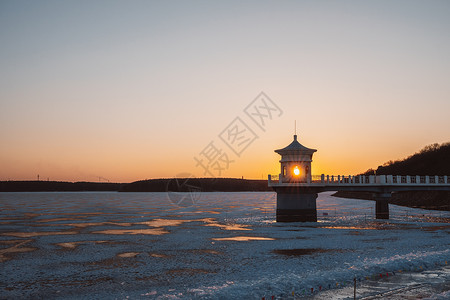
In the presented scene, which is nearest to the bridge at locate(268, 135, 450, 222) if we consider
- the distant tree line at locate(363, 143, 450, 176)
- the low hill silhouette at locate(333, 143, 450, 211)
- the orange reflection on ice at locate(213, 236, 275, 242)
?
the orange reflection on ice at locate(213, 236, 275, 242)

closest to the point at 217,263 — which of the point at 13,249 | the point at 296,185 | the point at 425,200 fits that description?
the point at 13,249

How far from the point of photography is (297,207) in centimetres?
5112

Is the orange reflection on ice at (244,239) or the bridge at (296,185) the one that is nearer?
the orange reflection on ice at (244,239)

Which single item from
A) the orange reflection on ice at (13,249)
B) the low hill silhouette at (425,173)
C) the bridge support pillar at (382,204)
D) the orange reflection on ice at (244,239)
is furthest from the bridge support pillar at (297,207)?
the low hill silhouette at (425,173)

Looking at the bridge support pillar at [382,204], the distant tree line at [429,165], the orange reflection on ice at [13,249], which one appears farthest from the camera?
the distant tree line at [429,165]

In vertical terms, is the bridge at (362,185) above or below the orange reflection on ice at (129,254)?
above

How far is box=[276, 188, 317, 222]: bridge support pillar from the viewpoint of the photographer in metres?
50.9

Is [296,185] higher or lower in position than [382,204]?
higher

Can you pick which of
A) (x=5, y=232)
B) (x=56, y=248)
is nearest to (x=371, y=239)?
(x=56, y=248)

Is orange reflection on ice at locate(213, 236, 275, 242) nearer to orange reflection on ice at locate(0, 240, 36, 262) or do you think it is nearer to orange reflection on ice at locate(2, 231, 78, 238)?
orange reflection on ice at locate(0, 240, 36, 262)

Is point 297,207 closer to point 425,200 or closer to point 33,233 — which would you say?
point 33,233

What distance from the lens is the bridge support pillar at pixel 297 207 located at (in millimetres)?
50906

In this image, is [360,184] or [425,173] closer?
[360,184]

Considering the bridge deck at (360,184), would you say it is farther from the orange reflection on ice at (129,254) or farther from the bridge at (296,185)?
the orange reflection on ice at (129,254)
